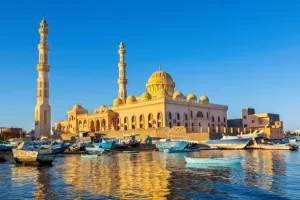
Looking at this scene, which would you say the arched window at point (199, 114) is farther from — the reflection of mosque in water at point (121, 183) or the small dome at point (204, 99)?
the reflection of mosque in water at point (121, 183)

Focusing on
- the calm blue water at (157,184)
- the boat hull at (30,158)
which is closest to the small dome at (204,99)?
the boat hull at (30,158)

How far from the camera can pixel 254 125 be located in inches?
2931

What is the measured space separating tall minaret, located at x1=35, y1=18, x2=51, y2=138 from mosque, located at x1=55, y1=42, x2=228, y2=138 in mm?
11083

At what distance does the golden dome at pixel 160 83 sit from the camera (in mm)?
76688

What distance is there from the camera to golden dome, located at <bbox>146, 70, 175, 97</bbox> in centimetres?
7669

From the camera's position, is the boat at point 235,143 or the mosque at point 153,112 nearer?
the boat at point 235,143

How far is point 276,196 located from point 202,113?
58316 millimetres

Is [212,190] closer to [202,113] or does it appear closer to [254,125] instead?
[202,113]

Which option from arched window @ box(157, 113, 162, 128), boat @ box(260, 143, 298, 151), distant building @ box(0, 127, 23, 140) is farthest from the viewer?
distant building @ box(0, 127, 23, 140)

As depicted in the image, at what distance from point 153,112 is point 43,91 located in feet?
79.0

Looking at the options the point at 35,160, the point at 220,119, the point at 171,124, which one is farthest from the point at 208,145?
the point at 35,160

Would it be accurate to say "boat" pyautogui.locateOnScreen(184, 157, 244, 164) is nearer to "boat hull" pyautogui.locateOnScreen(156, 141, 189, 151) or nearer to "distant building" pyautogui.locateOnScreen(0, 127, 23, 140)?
"boat hull" pyautogui.locateOnScreen(156, 141, 189, 151)

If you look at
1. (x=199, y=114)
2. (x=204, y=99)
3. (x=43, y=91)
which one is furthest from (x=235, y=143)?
(x=43, y=91)

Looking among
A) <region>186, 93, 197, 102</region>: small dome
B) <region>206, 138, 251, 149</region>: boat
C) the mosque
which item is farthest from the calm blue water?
<region>186, 93, 197, 102</region>: small dome
